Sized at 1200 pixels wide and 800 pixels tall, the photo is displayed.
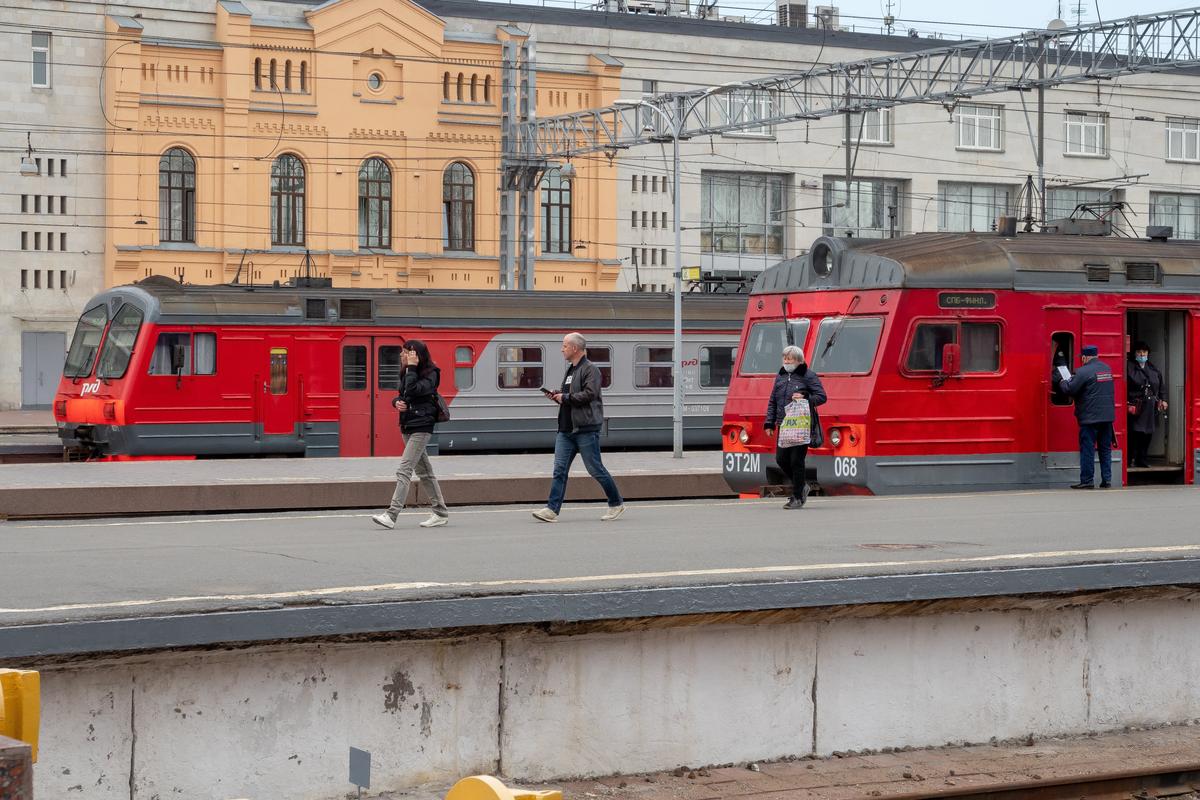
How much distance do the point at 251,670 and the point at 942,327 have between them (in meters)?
12.6

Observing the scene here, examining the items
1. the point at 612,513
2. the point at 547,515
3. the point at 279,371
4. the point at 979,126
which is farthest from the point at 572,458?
the point at 979,126

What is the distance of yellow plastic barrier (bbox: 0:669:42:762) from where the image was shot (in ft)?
14.9

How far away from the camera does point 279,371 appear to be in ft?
95.6

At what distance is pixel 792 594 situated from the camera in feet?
32.6

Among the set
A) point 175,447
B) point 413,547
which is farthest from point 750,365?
point 175,447

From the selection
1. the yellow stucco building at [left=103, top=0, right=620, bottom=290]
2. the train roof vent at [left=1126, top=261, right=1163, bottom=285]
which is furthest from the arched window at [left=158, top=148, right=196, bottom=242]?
the train roof vent at [left=1126, top=261, right=1163, bottom=285]

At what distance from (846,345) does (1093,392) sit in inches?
114

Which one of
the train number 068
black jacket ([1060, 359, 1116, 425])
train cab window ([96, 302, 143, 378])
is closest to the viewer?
the train number 068

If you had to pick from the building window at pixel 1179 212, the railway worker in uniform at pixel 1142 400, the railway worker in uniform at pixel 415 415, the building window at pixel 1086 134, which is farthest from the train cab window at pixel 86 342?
the building window at pixel 1179 212

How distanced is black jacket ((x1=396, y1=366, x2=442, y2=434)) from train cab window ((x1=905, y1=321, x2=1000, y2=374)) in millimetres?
5975

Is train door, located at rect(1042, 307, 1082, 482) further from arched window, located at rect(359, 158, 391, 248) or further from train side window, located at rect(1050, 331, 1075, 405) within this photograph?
arched window, located at rect(359, 158, 391, 248)

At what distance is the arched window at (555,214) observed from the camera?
186 feet

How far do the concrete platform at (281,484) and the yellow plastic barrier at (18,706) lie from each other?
16123 millimetres

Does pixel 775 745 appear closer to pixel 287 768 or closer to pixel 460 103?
pixel 287 768
